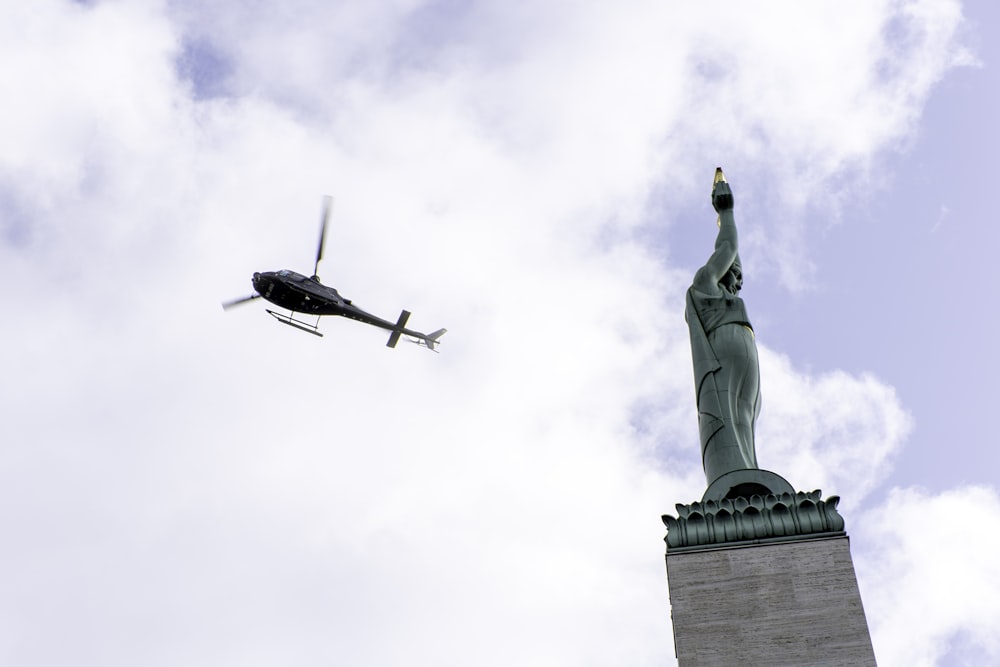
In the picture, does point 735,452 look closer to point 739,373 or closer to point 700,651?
point 739,373

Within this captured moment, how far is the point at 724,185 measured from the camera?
24297 mm

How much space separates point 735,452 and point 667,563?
2.70 metres

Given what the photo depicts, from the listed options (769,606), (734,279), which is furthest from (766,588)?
(734,279)

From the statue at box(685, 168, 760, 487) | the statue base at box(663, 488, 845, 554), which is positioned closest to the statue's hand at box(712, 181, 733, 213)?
the statue at box(685, 168, 760, 487)

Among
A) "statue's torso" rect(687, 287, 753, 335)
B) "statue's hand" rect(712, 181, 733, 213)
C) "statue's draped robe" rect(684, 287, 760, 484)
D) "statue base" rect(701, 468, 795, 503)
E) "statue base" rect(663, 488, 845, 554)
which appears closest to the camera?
"statue base" rect(663, 488, 845, 554)

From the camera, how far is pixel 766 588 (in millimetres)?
15367

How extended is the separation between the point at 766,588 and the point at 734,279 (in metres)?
7.96

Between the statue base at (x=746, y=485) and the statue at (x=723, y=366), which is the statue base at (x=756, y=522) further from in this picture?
the statue at (x=723, y=366)

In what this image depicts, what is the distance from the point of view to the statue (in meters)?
18.2

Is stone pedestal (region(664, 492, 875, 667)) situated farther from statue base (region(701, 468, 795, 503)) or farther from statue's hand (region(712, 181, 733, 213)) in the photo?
statue's hand (region(712, 181, 733, 213))

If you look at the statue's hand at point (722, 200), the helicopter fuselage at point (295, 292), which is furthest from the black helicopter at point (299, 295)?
the statue's hand at point (722, 200)

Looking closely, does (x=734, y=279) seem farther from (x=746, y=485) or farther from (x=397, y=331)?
(x=397, y=331)

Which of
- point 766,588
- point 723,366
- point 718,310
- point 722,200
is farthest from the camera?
point 722,200

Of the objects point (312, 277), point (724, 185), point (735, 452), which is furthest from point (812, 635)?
point (312, 277)
